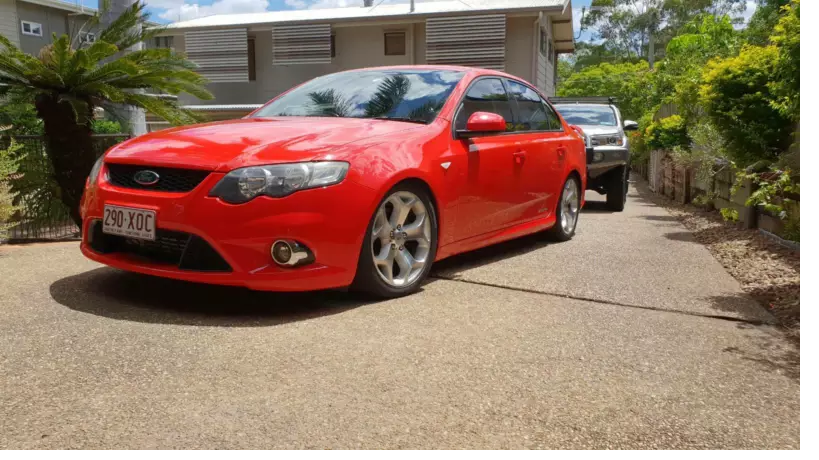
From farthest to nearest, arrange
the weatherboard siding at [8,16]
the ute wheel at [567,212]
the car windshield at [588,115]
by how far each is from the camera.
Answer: the weatherboard siding at [8,16] < the car windshield at [588,115] < the ute wheel at [567,212]

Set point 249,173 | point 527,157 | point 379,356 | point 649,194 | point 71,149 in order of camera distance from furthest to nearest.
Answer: point 649,194
point 71,149
point 527,157
point 249,173
point 379,356

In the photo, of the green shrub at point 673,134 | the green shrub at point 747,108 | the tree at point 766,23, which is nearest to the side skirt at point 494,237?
the green shrub at point 747,108

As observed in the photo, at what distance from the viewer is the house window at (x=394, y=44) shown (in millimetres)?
26562

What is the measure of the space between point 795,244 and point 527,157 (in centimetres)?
237

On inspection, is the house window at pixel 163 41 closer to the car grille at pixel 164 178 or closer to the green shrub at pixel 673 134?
the green shrub at pixel 673 134

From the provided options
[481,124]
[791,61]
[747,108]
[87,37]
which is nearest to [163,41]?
[87,37]

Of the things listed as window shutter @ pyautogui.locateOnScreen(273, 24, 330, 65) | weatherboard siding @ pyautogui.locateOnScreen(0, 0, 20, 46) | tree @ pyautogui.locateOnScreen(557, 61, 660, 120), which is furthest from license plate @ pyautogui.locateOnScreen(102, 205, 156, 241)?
weatherboard siding @ pyautogui.locateOnScreen(0, 0, 20, 46)

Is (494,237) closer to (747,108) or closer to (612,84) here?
(747,108)

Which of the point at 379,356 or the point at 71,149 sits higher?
the point at 71,149

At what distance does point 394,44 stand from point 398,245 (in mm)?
22972

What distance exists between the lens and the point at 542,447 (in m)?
2.63

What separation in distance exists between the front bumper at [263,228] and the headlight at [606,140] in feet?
23.4

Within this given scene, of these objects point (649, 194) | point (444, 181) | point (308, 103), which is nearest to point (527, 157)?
point (444, 181)

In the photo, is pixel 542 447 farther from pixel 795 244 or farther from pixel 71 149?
pixel 71 149
